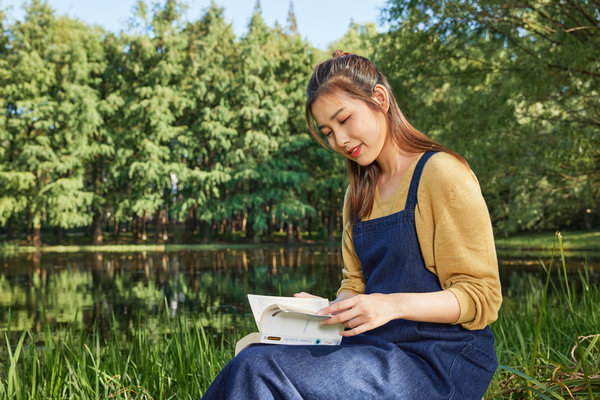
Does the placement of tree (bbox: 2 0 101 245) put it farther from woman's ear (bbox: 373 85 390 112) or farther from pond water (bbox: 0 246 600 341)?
woman's ear (bbox: 373 85 390 112)

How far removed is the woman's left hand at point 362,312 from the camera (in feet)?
4.38

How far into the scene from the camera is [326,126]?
1718 mm

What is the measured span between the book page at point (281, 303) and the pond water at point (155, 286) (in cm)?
299

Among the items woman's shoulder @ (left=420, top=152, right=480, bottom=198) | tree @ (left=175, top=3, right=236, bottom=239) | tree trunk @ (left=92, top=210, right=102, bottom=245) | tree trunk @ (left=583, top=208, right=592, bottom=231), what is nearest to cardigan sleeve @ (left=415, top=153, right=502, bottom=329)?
woman's shoulder @ (left=420, top=152, right=480, bottom=198)

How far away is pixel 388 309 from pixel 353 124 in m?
0.59

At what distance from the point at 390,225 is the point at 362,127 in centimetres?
31

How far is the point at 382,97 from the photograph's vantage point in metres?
1.70

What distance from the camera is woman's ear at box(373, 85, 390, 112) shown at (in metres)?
1.69

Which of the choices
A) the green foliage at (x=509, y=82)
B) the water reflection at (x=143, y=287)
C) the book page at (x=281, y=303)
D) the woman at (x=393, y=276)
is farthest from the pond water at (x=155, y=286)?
the woman at (x=393, y=276)

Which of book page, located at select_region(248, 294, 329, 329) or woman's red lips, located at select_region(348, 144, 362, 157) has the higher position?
woman's red lips, located at select_region(348, 144, 362, 157)

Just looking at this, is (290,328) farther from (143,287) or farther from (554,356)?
(143,287)

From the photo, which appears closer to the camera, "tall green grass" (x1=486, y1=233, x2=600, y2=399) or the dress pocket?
the dress pocket

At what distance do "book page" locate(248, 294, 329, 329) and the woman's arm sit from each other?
0.27ft

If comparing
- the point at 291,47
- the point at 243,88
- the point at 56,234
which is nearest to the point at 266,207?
the point at 243,88
